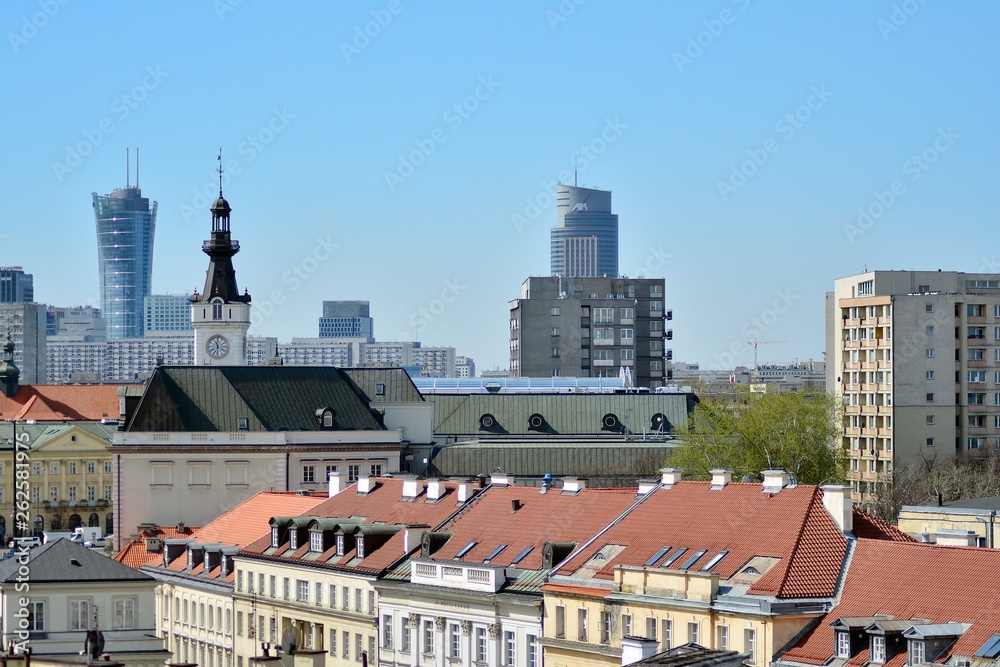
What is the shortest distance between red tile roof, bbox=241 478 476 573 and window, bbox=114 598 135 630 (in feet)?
31.3

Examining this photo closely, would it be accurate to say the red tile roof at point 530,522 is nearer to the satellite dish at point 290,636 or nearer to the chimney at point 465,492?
the chimney at point 465,492

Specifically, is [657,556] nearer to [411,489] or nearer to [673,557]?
[673,557]

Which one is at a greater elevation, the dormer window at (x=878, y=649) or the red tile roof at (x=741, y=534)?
the red tile roof at (x=741, y=534)

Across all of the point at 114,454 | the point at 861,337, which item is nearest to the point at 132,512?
the point at 114,454

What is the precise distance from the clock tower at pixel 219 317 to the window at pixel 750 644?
117 meters

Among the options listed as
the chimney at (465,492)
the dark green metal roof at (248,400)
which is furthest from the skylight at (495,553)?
the dark green metal roof at (248,400)

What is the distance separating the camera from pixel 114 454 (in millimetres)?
145375

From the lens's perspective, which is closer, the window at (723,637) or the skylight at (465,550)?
the window at (723,637)

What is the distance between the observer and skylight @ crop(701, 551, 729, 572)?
63.4 metres

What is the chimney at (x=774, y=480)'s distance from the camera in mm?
66688

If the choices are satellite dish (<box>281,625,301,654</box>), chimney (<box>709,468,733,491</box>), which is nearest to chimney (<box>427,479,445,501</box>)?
satellite dish (<box>281,625,301,654</box>)

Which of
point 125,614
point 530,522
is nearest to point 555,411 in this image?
point 530,522

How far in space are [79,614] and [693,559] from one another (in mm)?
21643

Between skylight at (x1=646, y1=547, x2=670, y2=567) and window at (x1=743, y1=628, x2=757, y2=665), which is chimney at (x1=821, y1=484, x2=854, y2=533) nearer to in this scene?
skylight at (x1=646, y1=547, x2=670, y2=567)
